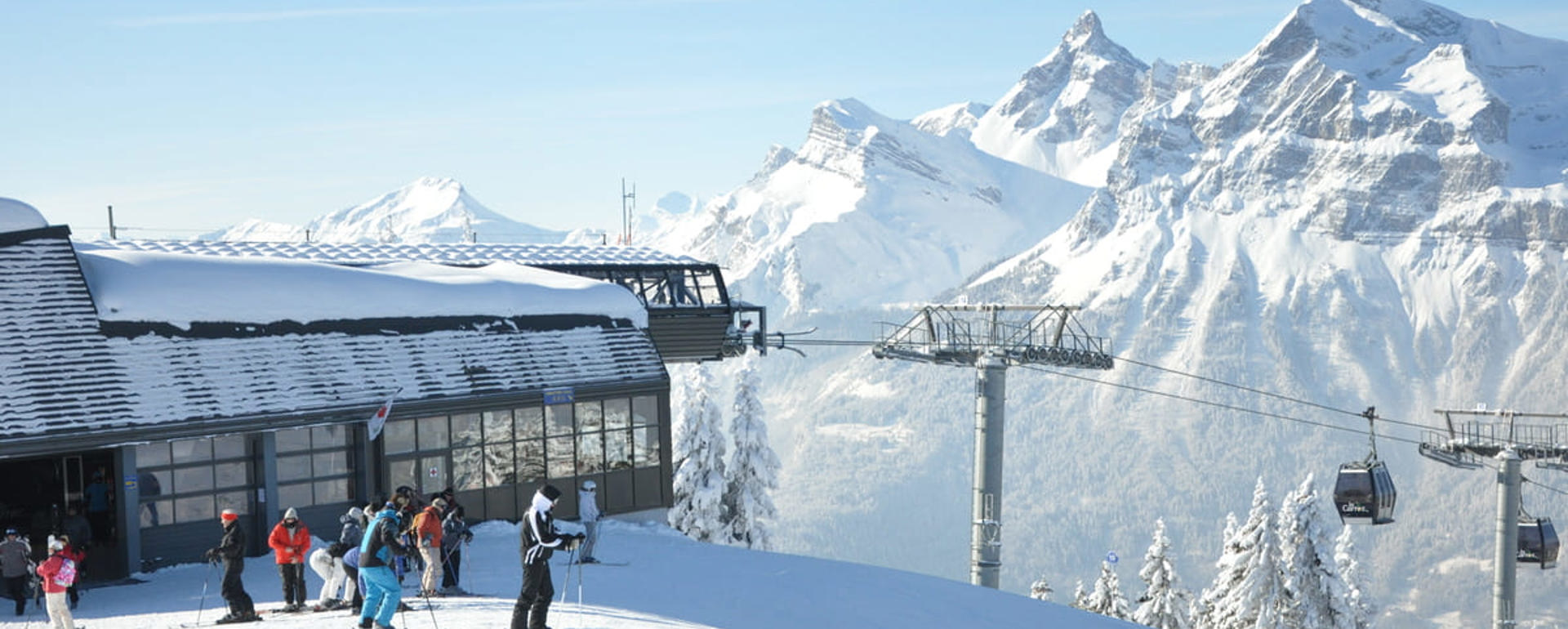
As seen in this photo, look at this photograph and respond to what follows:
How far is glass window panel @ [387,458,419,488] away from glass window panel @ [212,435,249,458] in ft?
10.5

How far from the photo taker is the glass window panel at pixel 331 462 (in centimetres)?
3109

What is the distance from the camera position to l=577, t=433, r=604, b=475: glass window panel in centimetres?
3509

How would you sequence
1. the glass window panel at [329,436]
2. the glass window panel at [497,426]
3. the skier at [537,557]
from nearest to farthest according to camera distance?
the skier at [537,557], the glass window panel at [329,436], the glass window panel at [497,426]

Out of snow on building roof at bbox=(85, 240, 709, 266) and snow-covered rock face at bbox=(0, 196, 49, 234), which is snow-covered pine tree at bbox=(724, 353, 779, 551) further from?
snow-covered rock face at bbox=(0, 196, 49, 234)

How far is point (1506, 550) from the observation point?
41.3 meters

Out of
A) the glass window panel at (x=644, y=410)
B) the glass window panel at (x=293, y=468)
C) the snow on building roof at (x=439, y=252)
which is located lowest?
the glass window panel at (x=293, y=468)

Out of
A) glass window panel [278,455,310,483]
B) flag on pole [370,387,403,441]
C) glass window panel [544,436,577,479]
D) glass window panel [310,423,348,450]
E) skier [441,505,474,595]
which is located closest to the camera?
skier [441,505,474,595]

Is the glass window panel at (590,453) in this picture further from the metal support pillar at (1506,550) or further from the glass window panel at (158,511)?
the metal support pillar at (1506,550)

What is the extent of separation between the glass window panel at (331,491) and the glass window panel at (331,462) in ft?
0.58

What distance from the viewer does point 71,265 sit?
29266 mm

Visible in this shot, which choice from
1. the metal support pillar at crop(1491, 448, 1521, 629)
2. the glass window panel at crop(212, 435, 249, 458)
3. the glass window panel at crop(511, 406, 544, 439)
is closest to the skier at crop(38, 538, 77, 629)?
the glass window panel at crop(212, 435, 249, 458)

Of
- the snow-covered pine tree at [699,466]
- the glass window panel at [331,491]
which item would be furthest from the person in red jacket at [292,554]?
the snow-covered pine tree at [699,466]

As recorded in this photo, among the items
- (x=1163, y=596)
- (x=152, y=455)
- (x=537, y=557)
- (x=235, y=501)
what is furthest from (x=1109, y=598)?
(x=537, y=557)

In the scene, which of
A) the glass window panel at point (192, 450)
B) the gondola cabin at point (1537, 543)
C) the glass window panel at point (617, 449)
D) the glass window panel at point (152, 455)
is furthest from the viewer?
the gondola cabin at point (1537, 543)
